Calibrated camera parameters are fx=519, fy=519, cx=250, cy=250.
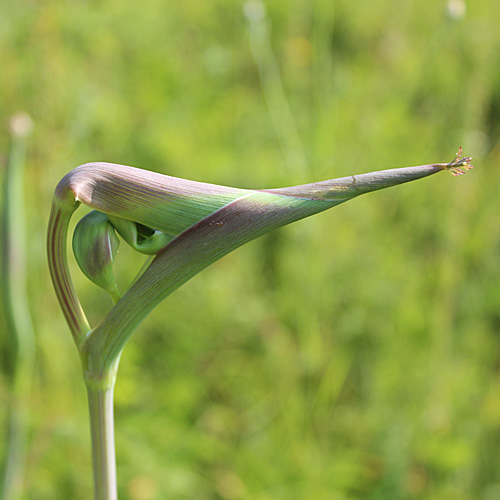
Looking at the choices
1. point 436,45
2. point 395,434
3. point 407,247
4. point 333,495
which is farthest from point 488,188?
point 333,495

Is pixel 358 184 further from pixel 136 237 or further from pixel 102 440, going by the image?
pixel 102 440

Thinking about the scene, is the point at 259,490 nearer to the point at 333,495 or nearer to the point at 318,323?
the point at 333,495

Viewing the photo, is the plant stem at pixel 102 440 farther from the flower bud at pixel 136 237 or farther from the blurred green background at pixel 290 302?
the blurred green background at pixel 290 302

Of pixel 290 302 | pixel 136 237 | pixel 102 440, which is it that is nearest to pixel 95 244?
pixel 136 237

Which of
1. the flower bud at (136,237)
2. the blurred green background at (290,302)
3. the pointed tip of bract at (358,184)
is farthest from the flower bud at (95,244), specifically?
the blurred green background at (290,302)

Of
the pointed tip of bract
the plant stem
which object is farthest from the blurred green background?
the pointed tip of bract

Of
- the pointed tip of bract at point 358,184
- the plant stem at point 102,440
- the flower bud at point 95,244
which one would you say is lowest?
the plant stem at point 102,440
